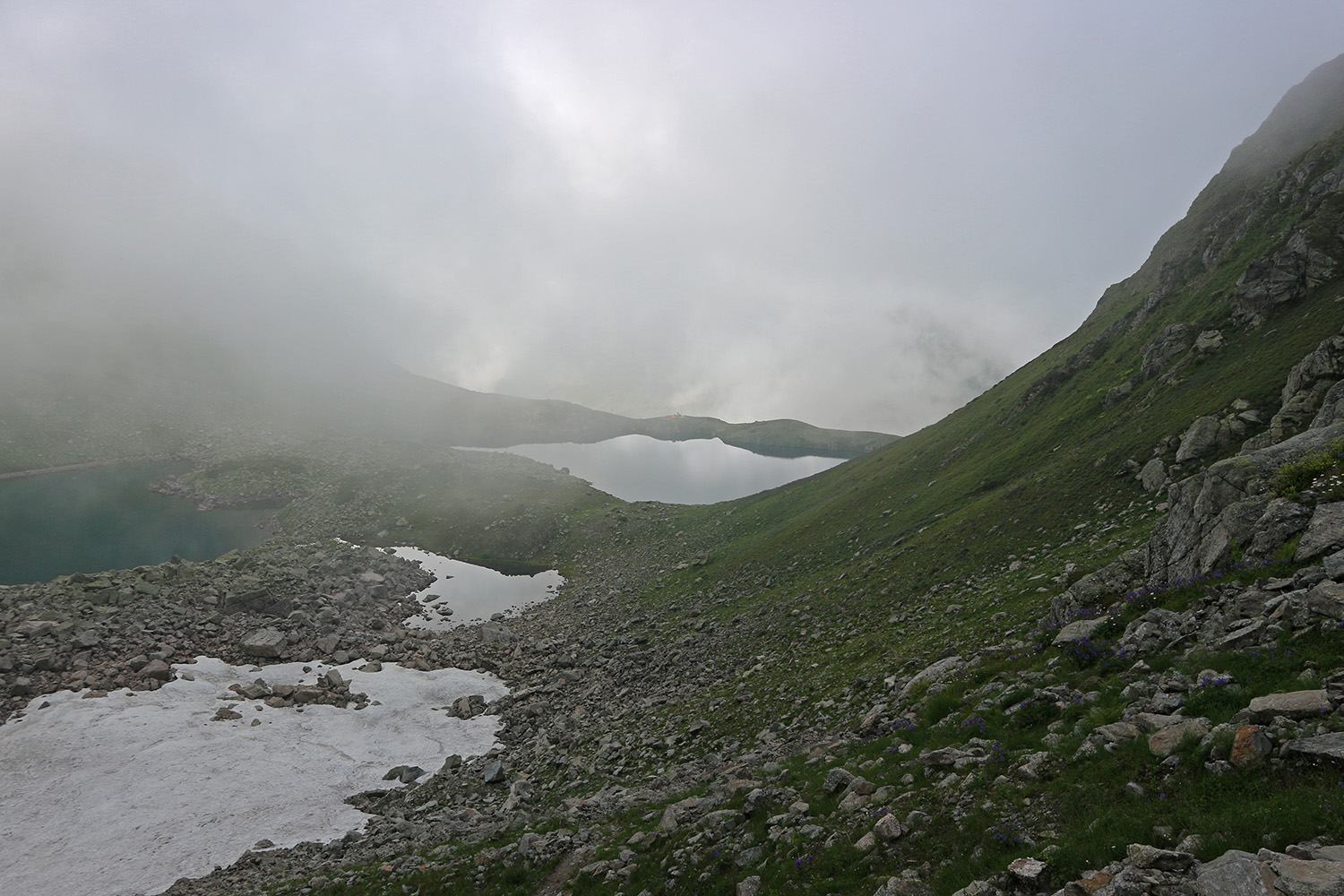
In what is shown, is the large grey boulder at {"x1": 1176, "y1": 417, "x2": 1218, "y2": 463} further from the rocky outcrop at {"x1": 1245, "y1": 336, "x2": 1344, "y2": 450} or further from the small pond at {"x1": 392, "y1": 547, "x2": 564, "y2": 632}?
the small pond at {"x1": 392, "y1": 547, "x2": 564, "y2": 632}

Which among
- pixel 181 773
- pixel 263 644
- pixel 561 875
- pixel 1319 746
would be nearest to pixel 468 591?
pixel 263 644

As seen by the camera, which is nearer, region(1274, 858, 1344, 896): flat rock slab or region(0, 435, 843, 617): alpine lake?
region(1274, 858, 1344, 896): flat rock slab

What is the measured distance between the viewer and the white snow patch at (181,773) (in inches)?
840

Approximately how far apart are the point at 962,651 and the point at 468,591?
204ft

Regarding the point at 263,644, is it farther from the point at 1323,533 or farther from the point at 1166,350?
the point at 1166,350

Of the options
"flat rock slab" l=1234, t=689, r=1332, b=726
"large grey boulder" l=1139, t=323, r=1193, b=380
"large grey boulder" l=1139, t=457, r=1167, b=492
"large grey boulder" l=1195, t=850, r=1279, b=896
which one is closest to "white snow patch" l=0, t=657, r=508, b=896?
"large grey boulder" l=1195, t=850, r=1279, b=896

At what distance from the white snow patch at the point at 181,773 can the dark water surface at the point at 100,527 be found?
60085 mm

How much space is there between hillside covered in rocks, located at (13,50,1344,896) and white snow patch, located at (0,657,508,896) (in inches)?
66.0

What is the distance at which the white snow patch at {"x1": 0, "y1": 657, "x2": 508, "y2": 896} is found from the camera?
70.0ft

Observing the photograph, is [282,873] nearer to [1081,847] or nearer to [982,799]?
[982,799]

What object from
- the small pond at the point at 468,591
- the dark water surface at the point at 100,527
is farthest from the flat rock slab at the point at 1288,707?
the dark water surface at the point at 100,527

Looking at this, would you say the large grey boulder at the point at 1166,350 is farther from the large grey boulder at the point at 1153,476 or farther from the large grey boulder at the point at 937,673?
the large grey boulder at the point at 937,673

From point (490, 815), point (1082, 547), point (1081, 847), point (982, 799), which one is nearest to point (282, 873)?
point (490, 815)

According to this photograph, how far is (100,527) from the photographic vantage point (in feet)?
300
